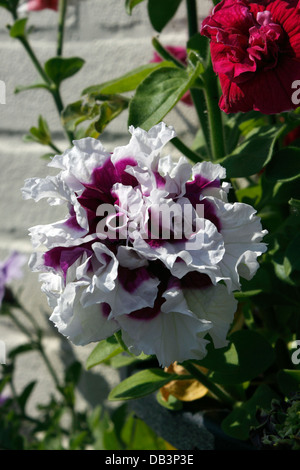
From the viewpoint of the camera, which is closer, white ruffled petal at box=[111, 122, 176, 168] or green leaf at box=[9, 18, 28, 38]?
white ruffled petal at box=[111, 122, 176, 168]

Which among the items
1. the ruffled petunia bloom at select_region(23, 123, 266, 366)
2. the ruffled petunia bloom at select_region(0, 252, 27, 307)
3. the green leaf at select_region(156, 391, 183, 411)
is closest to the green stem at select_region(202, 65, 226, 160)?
the ruffled petunia bloom at select_region(23, 123, 266, 366)

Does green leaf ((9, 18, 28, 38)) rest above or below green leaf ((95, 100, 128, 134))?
above

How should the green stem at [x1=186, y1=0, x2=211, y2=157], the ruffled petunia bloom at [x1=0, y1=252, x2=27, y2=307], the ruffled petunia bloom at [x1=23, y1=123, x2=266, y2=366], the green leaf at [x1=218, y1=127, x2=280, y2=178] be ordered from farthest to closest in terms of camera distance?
the ruffled petunia bloom at [x1=0, y1=252, x2=27, y2=307]
the green stem at [x1=186, y1=0, x2=211, y2=157]
the green leaf at [x1=218, y1=127, x2=280, y2=178]
the ruffled petunia bloom at [x1=23, y1=123, x2=266, y2=366]

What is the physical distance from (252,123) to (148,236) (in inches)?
10.4

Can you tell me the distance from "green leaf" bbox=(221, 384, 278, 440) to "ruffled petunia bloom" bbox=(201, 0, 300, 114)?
0.79ft

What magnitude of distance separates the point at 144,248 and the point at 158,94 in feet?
0.55

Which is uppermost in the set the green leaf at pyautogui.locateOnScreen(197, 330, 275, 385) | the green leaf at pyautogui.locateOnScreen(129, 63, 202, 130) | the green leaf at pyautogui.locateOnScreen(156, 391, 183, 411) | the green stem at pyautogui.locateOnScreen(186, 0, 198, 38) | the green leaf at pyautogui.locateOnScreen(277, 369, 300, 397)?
the green stem at pyautogui.locateOnScreen(186, 0, 198, 38)

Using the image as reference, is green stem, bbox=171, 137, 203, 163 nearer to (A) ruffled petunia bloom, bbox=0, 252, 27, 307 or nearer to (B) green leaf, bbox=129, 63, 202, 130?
(B) green leaf, bbox=129, 63, 202, 130

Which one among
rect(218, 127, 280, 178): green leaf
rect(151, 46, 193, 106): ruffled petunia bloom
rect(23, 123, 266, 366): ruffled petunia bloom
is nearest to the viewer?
rect(23, 123, 266, 366): ruffled petunia bloom

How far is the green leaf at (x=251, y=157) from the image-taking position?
44 cm

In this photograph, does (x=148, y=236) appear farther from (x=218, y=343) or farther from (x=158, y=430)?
(x=158, y=430)

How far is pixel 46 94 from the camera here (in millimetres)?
841

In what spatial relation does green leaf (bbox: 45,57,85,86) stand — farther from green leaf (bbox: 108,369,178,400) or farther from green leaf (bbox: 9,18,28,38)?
green leaf (bbox: 108,369,178,400)

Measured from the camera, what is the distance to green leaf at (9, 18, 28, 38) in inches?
23.6
